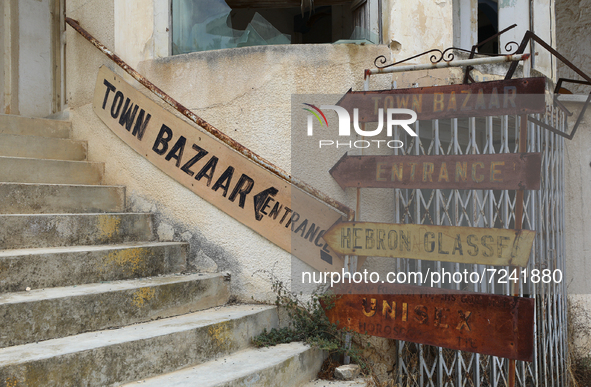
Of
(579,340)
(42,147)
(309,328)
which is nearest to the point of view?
(309,328)

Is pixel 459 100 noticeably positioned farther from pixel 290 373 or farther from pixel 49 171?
pixel 49 171

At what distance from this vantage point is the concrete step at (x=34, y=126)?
411 cm

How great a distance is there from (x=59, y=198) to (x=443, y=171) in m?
2.89

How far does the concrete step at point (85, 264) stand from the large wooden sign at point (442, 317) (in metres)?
1.30

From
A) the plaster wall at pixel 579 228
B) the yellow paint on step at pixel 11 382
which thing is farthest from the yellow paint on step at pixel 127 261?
the plaster wall at pixel 579 228

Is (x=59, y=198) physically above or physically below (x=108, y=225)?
above

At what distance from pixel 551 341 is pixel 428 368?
1360mm

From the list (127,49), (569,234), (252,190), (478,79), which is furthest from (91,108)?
(569,234)

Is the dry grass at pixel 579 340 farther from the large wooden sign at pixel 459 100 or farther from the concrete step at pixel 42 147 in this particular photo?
the concrete step at pixel 42 147

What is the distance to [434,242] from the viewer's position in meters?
3.00

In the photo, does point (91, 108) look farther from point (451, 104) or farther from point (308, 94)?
point (451, 104)

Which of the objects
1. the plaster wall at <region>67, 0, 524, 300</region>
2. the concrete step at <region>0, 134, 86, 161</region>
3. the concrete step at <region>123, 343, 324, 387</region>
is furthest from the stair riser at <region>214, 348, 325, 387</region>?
the concrete step at <region>0, 134, 86, 161</region>

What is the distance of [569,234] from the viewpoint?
500 centimetres

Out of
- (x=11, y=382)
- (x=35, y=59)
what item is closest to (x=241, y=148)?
(x=11, y=382)
